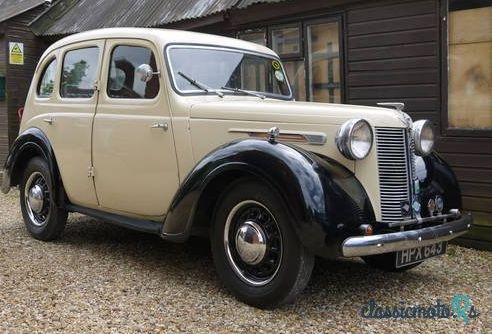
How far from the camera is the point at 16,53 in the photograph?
10617 mm

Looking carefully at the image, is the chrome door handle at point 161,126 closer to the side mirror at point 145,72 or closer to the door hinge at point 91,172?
the side mirror at point 145,72

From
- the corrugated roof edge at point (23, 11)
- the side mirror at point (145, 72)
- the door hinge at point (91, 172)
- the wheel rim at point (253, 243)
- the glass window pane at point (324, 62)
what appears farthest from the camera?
the corrugated roof edge at point (23, 11)

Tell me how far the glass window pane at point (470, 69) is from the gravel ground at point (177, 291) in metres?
1.33

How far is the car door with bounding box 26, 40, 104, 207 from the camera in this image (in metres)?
5.01

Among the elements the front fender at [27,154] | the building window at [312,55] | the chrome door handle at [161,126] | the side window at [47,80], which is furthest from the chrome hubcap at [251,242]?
the building window at [312,55]

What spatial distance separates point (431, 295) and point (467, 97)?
94.5 inches

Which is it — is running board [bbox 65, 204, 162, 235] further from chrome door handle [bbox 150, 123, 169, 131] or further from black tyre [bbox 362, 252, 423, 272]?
black tyre [bbox 362, 252, 423, 272]

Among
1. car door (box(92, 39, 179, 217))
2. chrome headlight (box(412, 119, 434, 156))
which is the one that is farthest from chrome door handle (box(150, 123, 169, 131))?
chrome headlight (box(412, 119, 434, 156))

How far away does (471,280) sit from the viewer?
452 cm

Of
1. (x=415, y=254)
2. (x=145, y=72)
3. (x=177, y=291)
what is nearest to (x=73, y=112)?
(x=145, y=72)

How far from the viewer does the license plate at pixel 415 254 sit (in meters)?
3.74

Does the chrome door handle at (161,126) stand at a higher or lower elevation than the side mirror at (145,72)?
lower

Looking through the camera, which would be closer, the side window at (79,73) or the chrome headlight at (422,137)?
the chrome headlight at (422,137)

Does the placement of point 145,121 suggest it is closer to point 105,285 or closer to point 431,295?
point 105,285
